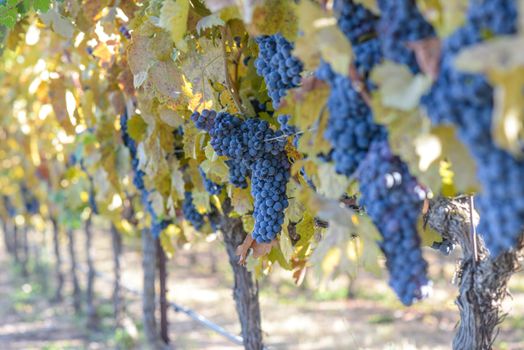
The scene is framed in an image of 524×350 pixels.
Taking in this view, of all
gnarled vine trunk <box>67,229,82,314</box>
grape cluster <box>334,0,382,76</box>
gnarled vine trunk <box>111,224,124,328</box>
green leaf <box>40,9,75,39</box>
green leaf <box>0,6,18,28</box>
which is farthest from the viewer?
gnarled vine trunk <box>67,229,82,314</box>

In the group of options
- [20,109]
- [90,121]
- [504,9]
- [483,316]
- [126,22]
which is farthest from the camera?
[20,109]

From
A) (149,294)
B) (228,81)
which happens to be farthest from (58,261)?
(228,81)

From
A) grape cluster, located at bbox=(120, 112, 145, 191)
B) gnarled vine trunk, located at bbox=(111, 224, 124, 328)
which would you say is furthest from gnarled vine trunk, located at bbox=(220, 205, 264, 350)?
gnarled vine trunk, located at bbox=(111, 224, 124, 328)

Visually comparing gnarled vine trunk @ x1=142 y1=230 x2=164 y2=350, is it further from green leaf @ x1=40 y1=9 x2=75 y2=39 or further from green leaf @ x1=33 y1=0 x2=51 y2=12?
green leaf @ x1=33 y1=0 x2=51 y2=12

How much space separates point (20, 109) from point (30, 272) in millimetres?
6255

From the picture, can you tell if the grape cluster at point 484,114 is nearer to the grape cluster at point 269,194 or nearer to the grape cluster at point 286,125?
the grape cluster at point 286,125

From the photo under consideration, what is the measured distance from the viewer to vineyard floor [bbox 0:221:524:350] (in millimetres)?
7055

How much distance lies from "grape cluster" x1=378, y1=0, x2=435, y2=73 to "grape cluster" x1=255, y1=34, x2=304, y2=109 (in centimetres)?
43

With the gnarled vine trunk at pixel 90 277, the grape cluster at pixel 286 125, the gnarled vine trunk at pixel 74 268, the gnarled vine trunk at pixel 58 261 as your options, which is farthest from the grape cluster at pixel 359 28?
the gnarled vine trunk at pixel 58 261

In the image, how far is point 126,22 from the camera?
9.45ft

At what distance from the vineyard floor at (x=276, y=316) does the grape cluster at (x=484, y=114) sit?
12.8 ft

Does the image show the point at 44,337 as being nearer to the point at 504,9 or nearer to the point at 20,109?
the point at 20,109

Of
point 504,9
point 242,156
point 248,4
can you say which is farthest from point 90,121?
point 504,9

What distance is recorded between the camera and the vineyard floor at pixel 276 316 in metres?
7.05
